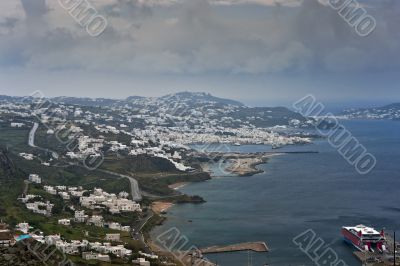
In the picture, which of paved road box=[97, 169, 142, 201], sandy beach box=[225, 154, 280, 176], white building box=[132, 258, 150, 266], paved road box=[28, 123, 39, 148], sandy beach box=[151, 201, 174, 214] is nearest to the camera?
white building box=[132, 258, 150, 266]

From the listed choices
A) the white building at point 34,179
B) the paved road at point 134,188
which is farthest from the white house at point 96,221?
the white building at point 34,179

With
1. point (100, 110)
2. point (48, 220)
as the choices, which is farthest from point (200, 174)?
point (100, 110)

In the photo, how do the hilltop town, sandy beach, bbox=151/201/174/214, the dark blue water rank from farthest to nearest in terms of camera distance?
sandy beach, bbox=151/201/174/214, the dark blue water, the hilltop town

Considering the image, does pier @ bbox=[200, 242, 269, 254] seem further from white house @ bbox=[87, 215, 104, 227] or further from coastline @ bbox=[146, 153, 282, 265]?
white house @ bbox=[87, 215, 104, 227]

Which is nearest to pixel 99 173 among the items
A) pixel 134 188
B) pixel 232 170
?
pixel 134 188

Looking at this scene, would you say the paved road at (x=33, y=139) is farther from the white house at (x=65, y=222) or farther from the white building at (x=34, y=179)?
the white house at (x=65, y=222)

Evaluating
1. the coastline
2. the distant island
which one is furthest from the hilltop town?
Result: the distant island
